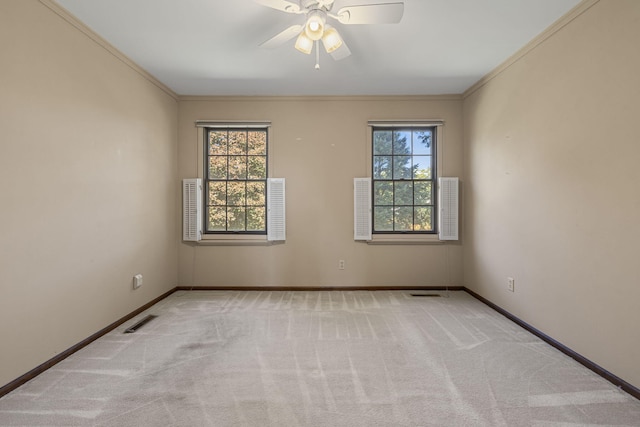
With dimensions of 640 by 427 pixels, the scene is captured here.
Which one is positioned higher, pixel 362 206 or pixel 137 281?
pixel 362 206

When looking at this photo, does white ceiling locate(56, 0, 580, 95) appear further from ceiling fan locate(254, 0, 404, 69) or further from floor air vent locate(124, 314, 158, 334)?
floor air vent locate(124, 314, 158, 334)

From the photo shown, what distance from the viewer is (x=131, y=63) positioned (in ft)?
10.4

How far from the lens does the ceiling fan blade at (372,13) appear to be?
191cm

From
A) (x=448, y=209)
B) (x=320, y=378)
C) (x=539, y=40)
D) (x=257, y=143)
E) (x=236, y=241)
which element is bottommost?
(x=320, y=378)

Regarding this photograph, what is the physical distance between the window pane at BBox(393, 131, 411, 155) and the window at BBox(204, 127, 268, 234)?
1914mm

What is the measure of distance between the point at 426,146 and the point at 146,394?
4150mm

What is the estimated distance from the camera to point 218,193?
428 centimetres

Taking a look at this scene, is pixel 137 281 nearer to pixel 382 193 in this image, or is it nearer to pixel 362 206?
pixel 362 206

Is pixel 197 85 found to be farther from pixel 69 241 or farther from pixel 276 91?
pixel 69 241

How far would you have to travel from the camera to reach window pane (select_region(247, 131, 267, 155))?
4254 millimetres

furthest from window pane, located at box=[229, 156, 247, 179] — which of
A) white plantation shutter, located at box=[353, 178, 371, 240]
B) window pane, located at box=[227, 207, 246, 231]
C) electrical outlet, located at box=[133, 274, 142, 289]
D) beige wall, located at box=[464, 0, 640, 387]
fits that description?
beige wall, located at box=[464, 0, 640, 387]

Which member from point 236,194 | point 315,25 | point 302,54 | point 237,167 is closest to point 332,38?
point 315,25

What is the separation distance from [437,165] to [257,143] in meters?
2.58

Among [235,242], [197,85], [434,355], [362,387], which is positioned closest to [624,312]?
[434,355]
